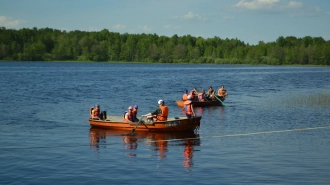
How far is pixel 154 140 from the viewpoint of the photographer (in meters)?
28.3

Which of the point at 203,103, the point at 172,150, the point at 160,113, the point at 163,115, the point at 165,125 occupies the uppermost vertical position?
the point at 160,113

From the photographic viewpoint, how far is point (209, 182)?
773 inches

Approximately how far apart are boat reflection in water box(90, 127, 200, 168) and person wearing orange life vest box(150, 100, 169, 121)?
867 millimetres

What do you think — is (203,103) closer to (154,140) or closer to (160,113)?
(160,113)

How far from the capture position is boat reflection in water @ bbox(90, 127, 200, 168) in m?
25.6

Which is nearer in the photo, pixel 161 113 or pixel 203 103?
pixel 161 113

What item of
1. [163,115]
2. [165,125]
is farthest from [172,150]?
[163,115]

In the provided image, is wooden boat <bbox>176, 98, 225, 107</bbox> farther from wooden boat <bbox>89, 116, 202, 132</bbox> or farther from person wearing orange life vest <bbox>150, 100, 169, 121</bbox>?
person wearing orange life vest <bbox>150, 100, 169, 121</bbox>

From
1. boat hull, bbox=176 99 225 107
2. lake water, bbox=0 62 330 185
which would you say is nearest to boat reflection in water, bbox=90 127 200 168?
lake water, bbox=0 62 330 185

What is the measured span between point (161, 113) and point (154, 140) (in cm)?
214

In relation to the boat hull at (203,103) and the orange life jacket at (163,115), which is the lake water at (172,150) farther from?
the boat hull at (203,103)

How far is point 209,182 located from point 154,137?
32.3 ft

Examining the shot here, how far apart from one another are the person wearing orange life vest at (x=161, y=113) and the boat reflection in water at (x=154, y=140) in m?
0.87

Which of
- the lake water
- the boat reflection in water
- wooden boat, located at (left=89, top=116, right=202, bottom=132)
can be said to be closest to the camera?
the lake water
